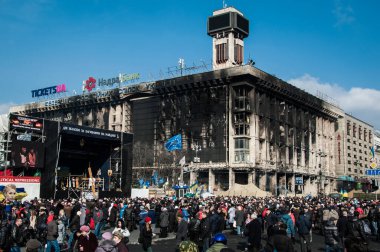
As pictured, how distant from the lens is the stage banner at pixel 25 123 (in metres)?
44.8

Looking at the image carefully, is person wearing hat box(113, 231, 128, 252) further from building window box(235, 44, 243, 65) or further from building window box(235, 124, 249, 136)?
building window box(235, 44, 243, 65)

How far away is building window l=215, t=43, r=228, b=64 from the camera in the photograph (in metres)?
110

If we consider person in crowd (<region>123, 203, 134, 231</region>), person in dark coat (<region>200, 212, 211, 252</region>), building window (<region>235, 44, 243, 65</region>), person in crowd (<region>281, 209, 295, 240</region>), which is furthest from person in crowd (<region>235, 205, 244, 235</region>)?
building window (<region>235, 44, 243, 65</region>)

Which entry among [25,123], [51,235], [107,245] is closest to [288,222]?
[51,235]

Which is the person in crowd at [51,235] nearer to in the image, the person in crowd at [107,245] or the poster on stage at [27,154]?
the person in crowd at [107,245]

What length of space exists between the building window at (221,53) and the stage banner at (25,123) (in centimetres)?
6958

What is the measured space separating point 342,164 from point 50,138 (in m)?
102

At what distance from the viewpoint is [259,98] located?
92.4 meters

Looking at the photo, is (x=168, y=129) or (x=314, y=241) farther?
(x=168, y=129)

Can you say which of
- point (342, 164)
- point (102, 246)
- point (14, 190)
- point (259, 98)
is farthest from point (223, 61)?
point (102, 246)

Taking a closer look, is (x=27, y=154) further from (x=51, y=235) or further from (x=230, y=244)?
(x=51, y=235)

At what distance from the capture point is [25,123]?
4616cm

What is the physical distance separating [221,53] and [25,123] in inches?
2835

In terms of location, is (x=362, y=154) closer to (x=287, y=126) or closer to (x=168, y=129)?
(x=287, y=126)
